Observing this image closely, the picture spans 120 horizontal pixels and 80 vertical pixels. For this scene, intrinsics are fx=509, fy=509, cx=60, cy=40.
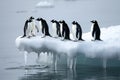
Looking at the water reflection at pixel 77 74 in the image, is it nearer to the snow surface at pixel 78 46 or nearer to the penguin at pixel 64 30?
the snow surface at pixel 78 46

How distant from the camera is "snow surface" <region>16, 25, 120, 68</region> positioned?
14094mm

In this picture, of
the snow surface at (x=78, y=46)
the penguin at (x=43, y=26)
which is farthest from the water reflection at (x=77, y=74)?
the penguin at (x=43, y=26)

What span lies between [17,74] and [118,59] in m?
2.83

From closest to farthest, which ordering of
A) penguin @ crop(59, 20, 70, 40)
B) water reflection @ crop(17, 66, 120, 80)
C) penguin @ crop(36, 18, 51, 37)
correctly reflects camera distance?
water reflection @ crop(17, 66, 120, 80), penguin @ crop(59, 20, 70, 40), penguin @ crop(36, 18, 51, 37)

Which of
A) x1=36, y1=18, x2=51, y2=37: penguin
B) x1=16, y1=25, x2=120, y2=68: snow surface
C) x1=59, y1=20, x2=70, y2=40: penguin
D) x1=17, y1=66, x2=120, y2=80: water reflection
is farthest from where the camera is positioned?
x1=36, y1=18, x2=51, y2=37: penguin

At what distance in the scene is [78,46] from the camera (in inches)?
556

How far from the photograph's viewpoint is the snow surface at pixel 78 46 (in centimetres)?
1409

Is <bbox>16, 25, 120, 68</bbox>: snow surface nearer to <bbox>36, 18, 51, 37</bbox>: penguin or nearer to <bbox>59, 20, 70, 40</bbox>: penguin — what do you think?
<bbox>59, 20, 70, 40</bbox>: penguin

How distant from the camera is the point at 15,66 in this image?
16.0 metres

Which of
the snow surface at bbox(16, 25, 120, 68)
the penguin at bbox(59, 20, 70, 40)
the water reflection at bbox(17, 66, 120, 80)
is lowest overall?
the water reflection at bbox(17, 66, 120, 80)

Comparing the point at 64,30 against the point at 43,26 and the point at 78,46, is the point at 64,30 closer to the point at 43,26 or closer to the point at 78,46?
the point at 43,26

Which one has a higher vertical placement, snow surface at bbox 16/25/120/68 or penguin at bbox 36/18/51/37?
penguin at bbox 36/18/51/37

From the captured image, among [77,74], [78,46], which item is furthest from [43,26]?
[77,74]

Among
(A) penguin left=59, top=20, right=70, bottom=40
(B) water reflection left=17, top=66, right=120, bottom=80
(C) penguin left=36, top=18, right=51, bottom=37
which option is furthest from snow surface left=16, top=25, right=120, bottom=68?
(C) penguin left=36, top=18, right=51, bottom=37
